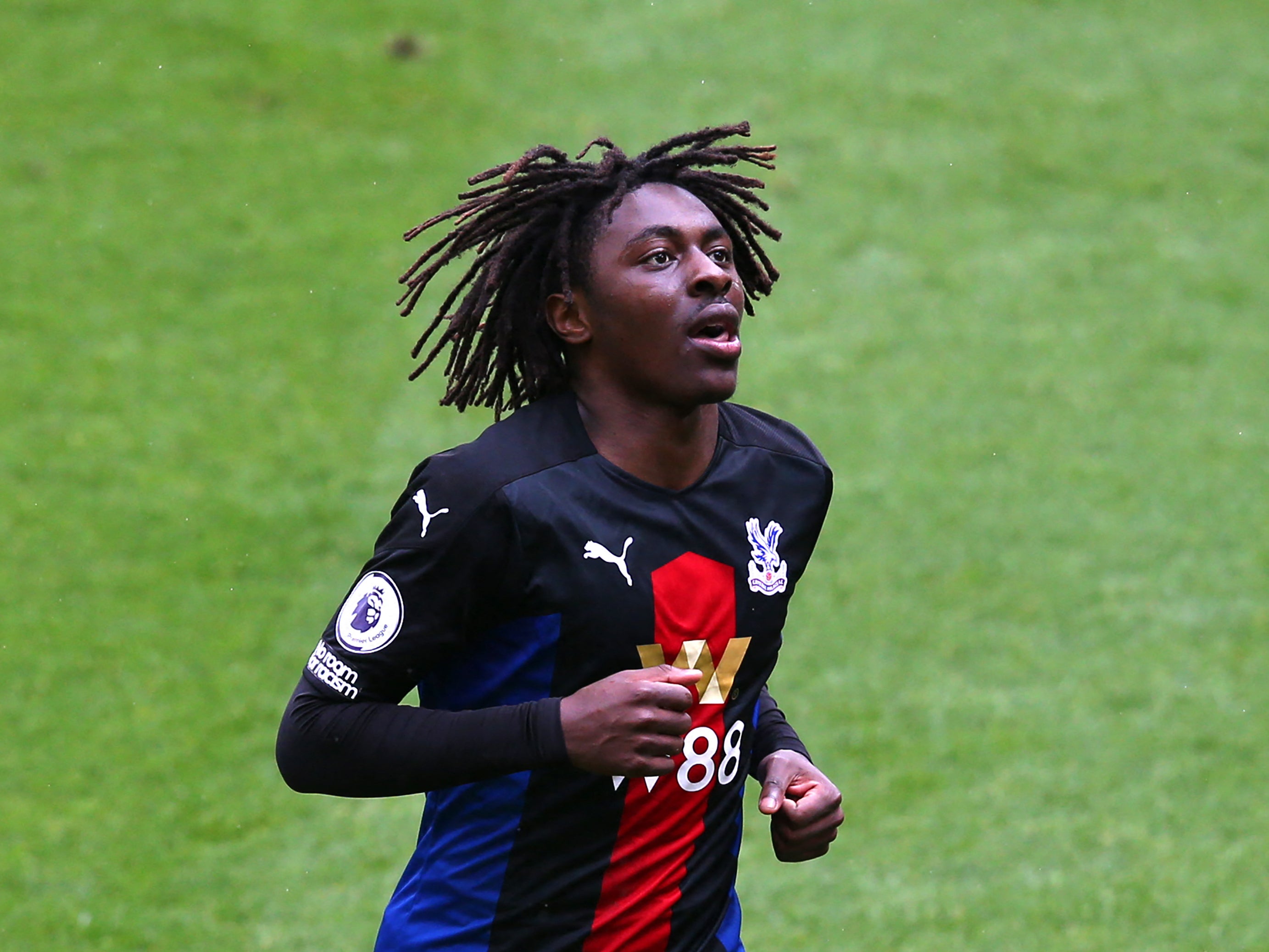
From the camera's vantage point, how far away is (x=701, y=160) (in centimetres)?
383

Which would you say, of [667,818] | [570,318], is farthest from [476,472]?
[667,818]

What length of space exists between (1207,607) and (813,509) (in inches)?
221

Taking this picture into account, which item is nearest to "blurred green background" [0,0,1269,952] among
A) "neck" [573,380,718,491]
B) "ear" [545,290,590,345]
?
"neck" [573,380,718,491]

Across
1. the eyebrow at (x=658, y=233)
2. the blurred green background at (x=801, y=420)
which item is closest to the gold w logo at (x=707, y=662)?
the eyebrow at (x=658, y=233)

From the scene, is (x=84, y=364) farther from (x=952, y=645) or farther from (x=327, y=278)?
(x=952, y=645)

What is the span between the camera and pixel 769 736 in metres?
3.97

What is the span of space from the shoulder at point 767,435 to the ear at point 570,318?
39 cm

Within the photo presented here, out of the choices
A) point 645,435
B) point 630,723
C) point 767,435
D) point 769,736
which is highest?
point 645,435

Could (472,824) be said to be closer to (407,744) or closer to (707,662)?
(407,744)

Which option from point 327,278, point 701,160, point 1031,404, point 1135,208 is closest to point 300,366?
point 327,278

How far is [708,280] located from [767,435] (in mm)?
505

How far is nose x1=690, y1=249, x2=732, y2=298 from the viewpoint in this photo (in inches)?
136

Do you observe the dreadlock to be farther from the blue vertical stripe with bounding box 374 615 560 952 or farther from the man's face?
the blue vertical stripe with bounding box 374 615 560 952

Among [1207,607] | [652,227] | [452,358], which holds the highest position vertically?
[652,227]
